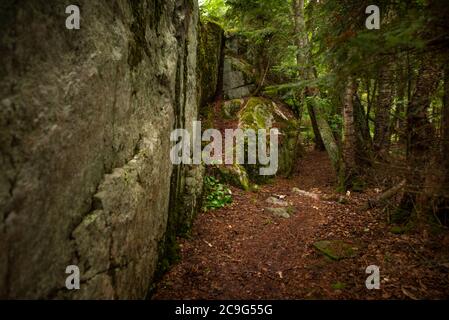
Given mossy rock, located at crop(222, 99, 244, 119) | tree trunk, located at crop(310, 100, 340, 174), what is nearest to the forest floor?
tree trunk, located at crop(310, 100, 340, 174)

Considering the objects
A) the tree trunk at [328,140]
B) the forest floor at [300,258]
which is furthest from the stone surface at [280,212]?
the tree trunk at [328,140]

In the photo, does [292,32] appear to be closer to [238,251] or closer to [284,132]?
[284,132]

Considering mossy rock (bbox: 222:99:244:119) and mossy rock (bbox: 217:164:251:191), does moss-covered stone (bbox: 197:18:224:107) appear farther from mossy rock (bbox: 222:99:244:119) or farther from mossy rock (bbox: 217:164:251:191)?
mossy rock (bbox: 217:164:251:191)

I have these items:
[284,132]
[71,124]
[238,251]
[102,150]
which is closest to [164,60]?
[102,150]

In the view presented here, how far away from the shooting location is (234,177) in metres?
9.72

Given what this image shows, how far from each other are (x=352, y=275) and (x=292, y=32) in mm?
10620

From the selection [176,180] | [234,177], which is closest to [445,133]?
[176,180]

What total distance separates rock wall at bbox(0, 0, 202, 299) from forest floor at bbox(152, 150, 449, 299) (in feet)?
3.28

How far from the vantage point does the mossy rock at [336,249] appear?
5.80m

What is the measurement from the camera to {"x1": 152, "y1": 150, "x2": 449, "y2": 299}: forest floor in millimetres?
4820

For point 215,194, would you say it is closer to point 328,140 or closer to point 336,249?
point 336,249

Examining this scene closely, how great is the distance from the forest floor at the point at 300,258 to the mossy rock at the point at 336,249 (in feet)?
0.23

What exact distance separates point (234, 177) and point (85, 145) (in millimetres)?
6715
